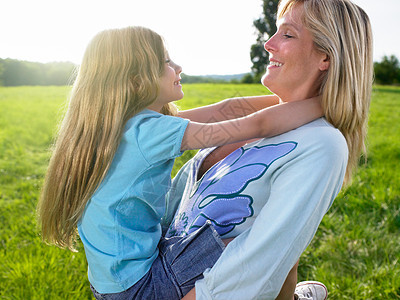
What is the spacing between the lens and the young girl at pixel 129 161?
1.57 metres

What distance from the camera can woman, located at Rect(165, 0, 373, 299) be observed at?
1414 mm

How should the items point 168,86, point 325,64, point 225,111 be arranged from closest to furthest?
point 325,64
point 168,86
point 225,111

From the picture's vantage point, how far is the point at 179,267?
158 cm

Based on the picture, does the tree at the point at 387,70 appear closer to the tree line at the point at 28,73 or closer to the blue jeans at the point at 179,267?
the tree line at the point at 28,73

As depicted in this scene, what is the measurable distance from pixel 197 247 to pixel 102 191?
0.43 metres

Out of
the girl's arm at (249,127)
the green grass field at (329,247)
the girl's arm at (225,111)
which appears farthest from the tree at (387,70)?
the girl's arm at (249,127)

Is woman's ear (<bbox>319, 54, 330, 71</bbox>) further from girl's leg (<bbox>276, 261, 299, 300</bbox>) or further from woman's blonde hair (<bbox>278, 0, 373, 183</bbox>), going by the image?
girl's leg (<bbox>276, 261, 299, 300</bbox>)

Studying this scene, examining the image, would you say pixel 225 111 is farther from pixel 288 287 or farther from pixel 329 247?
pixel 329 247

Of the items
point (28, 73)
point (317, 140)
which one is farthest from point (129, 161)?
point (28, 73)

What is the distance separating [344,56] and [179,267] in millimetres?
1031

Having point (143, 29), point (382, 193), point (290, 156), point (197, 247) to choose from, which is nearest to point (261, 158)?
point (290, 156)

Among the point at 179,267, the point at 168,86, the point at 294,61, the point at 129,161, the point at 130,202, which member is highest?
the point at 294,61

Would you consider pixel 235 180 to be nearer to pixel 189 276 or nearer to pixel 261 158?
pixel 261 158

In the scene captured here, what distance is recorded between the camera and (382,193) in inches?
157
